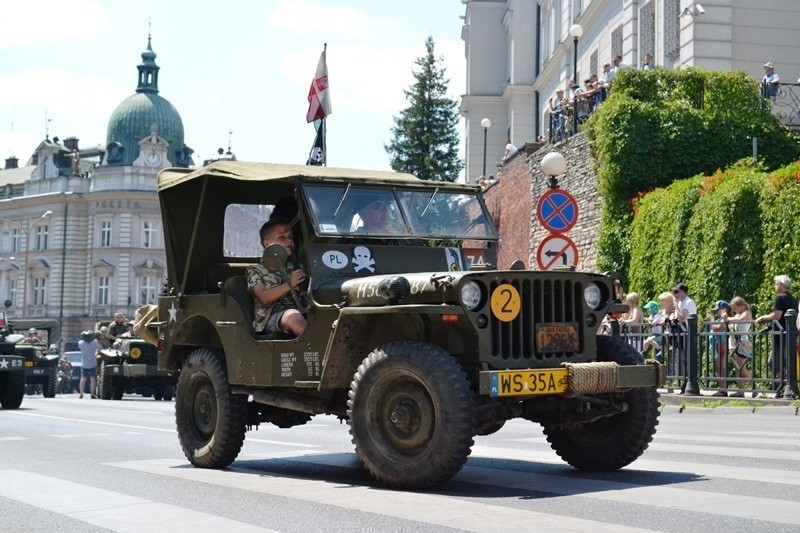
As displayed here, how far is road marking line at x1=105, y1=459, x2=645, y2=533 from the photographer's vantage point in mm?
6973

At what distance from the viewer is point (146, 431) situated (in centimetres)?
1559

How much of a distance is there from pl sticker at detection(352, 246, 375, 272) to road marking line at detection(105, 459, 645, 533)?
1609mm

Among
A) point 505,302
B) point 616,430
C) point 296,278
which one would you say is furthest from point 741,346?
point 505,302

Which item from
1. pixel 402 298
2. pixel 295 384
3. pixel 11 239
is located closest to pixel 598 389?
pixel 402 298

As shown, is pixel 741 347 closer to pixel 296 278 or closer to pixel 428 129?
pixel 296 278

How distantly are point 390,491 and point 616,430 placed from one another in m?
1.76

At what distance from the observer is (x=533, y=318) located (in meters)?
8.72

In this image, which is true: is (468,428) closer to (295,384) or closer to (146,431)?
(295,384)

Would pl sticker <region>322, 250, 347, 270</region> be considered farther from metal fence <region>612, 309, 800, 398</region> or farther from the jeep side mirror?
metal fence <region>612, 309, 800, 398</region>

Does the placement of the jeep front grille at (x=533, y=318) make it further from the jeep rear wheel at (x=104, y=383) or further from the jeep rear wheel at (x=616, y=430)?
the jeep rear wheel at (x=104, y=383)

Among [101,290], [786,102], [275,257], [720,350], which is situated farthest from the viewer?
[101,290]

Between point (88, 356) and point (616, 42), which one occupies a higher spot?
point (616, 42)

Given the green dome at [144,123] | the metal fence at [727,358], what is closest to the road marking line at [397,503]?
the metal fence at [727,358]

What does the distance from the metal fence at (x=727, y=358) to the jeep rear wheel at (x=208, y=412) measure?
10.0 m
